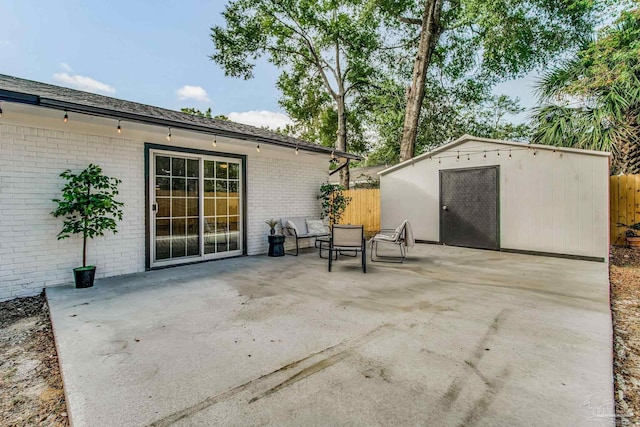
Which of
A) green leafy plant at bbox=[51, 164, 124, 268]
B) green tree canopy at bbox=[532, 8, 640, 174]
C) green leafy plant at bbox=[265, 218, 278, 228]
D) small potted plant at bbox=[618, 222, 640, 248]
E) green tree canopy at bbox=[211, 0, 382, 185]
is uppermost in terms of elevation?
green tree canopy at bbox=[211, 0, 382, 185]

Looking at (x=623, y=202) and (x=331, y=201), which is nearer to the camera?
(x=623, y=202)

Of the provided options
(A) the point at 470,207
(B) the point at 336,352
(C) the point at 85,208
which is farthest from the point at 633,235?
(C) the point at 85,208

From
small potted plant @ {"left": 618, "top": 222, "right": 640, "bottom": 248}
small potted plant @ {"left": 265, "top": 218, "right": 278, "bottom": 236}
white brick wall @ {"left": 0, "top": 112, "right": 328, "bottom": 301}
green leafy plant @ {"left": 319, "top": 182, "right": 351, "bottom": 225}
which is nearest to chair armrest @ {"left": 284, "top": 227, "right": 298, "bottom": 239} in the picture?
small potted plant @ {"left": 265, "top": 218, "right": 278, "bottom": 236}

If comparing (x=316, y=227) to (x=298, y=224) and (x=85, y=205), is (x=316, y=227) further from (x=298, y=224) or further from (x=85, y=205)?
(x=85, y=205)

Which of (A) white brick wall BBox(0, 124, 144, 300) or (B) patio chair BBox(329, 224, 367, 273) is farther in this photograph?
(B) patio chair BBox(329, 224, 367, 273)

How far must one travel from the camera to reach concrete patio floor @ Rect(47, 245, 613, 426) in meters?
1.62

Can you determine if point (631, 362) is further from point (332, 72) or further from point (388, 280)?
point (332, 72)

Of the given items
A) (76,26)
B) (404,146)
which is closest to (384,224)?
(404,146)

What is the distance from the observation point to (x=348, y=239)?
505 centimetres

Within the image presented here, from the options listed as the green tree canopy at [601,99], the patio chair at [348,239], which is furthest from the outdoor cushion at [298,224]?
the green tree canopy at [601,99]

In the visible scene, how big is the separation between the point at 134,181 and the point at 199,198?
1088 millimetres

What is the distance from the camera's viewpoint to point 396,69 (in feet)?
45.9

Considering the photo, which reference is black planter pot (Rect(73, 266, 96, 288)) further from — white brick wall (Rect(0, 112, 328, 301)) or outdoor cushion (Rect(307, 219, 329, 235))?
outdoor cushion (Rect(307, 219, 329, 235))

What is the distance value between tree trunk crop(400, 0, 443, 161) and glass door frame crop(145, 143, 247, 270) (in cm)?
610
